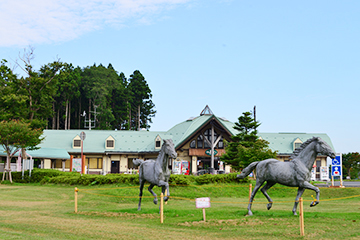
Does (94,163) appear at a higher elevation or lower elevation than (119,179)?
higher

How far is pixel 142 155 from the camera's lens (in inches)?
1716

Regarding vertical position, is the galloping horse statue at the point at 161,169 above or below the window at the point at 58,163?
above

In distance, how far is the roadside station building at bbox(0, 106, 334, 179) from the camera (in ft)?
133

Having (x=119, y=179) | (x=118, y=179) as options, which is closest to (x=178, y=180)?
(x=119, y=179)

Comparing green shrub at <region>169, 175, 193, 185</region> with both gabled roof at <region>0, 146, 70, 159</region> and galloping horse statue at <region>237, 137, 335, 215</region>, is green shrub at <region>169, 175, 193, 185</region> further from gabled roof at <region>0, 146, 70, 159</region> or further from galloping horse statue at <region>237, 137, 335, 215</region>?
gabled roof at <region>0, 146, 70, 159</region>

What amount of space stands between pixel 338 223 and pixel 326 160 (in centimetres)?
3436

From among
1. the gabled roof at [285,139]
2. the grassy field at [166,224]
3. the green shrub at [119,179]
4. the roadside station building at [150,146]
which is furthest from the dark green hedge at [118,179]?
the gabled roof at [285,139]

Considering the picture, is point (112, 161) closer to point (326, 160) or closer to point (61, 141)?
point (61, 141)

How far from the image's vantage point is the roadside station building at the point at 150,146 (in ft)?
133

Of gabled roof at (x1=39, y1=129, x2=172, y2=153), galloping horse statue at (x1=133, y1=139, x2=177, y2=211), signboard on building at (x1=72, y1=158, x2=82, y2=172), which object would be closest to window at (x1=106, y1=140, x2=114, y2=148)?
gabled roof at (x1=39, y1=129, x2=172, y2=153)

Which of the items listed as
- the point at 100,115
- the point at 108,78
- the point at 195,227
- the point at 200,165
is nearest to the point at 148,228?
the point at 195,227

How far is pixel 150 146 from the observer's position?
43.4 m

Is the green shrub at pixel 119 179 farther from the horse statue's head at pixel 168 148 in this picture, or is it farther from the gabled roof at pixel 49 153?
the gabled roof at pixel 49 153

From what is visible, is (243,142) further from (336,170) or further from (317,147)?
(317,147)
